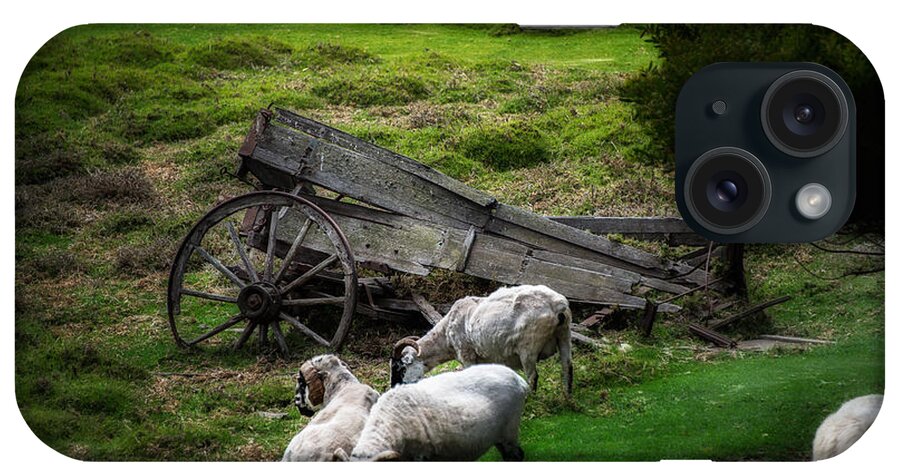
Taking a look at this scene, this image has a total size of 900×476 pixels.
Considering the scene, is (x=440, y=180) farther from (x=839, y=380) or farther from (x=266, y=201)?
(x=839, y=380)

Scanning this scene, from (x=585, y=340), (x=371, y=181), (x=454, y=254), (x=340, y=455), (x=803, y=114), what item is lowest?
(x=340, y=455)

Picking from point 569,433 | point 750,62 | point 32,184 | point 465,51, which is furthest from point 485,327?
point 32,184

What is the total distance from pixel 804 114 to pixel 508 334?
9.22 feet

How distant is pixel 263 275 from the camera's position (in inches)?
444

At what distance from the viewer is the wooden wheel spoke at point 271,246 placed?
11234mm

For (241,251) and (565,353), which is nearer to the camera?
(565,353)

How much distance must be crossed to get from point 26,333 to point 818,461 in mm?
5667

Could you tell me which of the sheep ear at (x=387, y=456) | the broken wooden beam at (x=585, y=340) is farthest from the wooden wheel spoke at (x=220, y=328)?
the broken wooden beam at (x=585, y=340)

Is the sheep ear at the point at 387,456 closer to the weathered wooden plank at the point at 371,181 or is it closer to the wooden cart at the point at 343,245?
the wooden cart at the point at 343,245

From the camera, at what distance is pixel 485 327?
10.2 meters

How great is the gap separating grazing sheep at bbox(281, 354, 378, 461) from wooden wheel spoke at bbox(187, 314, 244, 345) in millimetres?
1163

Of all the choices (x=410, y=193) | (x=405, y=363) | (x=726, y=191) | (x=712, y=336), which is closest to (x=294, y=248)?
(x=410, y=193)

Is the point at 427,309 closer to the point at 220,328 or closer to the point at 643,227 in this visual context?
the point at 220,328

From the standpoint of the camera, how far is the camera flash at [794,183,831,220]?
9.09m
